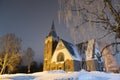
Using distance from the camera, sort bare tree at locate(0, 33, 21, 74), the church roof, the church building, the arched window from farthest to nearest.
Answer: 1. the arched window
2. the church roof
3. the church building
4. bare tree at locate(0, 33, 21, 74)

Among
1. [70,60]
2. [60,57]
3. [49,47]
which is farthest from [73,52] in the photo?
[49,47]

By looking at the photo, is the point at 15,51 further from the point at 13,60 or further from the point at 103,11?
the point at 103,11

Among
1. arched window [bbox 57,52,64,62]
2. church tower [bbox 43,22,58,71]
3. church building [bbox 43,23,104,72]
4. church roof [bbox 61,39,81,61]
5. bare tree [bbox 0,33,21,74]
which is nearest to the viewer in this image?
bare tree [bbox 0,33,21,74]

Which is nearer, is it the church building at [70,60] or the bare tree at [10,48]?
the bare tree at [10,48]

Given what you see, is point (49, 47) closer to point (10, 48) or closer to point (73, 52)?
point (73, 52)

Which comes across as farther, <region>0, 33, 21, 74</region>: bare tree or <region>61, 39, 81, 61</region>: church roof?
<region>61, 39, 81, 61</region>: church roof

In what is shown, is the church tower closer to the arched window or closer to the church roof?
the arched window

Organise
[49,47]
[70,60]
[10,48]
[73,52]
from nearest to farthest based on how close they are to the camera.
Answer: [10,48], [70,60], [73,52], [49,47]

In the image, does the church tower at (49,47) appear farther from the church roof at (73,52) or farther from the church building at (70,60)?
the church roof at (73,52)

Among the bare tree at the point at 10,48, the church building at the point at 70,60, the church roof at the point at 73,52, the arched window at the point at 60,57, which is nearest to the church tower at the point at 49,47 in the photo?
the church building at the point at 70,60

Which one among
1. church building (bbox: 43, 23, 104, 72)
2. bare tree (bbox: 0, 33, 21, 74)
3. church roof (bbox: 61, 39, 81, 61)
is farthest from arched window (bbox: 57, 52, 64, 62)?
bare tree (bbox: 0, 33, 21, 74)

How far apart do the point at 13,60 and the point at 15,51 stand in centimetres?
200

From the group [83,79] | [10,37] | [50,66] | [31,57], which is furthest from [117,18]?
[31,57]

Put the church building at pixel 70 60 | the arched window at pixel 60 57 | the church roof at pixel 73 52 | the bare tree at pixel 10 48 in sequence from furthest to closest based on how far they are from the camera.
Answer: the arched window at pixel 60 57, the church roof at pixel 73 52, the church building at pixel 70 60, the bare tree at pixel 10 48
